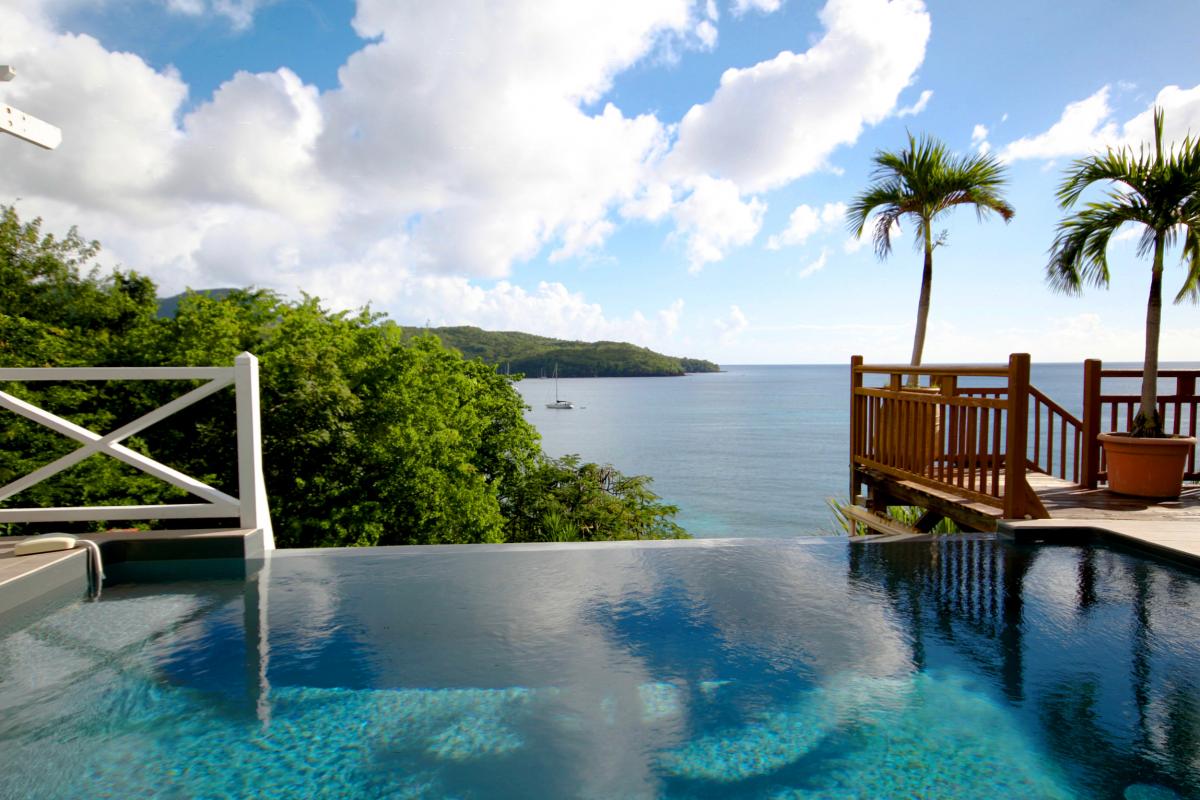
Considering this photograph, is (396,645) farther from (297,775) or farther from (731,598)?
(731,598)

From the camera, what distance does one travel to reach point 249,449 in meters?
3.94

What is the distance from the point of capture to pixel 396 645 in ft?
9.29

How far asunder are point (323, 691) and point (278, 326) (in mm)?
10090

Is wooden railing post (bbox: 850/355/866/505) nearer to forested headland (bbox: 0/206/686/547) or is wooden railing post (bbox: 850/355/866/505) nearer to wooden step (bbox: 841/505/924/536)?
wooden step (bbox: 841/505/924/536)

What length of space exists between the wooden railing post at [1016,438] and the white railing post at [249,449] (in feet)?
16.2

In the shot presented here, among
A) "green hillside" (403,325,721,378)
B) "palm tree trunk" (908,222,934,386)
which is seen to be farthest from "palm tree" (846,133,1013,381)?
"green hillside" (403,325,721,378)

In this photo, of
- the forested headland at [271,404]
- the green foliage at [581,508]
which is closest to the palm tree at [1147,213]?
the forested headland at [271,404]

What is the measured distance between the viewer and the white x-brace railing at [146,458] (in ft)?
12.2

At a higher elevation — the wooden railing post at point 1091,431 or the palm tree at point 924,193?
the palm tree at point 924,193

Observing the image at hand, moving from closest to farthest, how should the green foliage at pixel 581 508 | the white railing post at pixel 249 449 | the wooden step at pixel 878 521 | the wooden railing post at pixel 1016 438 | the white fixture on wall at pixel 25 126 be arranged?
the white fixture on wall at pixel 25 126 < the white railing post at pixel 249 449 < the wooden railing post at pixel 1016 438 < the wooden step at pixel 878 521 < the green foliage at pixel 581 508

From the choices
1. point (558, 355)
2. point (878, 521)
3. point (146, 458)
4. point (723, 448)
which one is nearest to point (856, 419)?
point (878, 521)

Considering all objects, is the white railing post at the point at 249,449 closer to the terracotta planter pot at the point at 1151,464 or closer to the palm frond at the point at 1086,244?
the terracotta planter pot at the point at 1151,464

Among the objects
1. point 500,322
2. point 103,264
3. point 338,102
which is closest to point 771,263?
point 500,322

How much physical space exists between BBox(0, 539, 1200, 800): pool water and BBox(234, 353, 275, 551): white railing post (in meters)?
0.46
